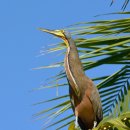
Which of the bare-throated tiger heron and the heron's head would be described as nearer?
the bare-throated tiger heron

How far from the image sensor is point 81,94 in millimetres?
2559

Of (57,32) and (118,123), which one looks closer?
(118,123)

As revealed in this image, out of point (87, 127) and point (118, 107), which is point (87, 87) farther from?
point (118, 107)

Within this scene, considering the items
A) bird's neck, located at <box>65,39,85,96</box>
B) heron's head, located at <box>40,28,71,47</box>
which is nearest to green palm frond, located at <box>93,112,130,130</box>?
bird's neck, located at <box>65,39,85,96</box>

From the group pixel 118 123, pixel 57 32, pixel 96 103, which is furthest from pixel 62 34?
pixel 118 123

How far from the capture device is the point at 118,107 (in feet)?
9.95

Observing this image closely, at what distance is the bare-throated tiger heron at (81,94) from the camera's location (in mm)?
2469

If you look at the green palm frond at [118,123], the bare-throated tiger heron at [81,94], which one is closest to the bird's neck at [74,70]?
the bare-throated tiger heron at [81,94]

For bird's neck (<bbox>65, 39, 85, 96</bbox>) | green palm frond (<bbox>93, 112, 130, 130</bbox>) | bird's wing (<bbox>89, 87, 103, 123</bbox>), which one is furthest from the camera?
bird's wing (<bbox>89, 87, 103, 123</bbox>)

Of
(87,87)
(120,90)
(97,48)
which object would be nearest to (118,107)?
(120,90)

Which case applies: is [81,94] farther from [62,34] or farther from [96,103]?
[62,34]

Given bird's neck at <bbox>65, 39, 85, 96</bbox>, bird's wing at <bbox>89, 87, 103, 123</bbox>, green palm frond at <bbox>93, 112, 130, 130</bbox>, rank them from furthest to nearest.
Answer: bird's wing at <bbox>89, 87, 103, 123</bbox> < bird's neck at <bbox>65, 39, 85, 96</bbox> < green palm frond at <bbox>93, 112, 130, 130</bbox>

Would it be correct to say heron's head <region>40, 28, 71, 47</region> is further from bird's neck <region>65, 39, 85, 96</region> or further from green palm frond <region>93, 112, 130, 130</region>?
green palm frond <region>93, 112, 130, 130</region>

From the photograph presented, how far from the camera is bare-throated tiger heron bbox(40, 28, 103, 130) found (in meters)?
2.47
